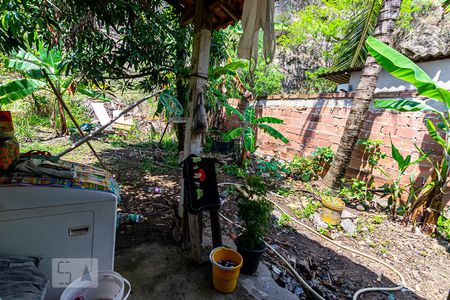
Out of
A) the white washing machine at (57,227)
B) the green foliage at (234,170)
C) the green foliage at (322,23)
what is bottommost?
the green foliage at (234,170)

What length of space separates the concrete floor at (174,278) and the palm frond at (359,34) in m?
5.53

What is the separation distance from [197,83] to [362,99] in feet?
10.2

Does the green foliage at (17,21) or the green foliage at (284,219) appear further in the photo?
the green foliage at (284,219)

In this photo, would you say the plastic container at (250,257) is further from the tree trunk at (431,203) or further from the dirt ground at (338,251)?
the tree trunk at (431,203)

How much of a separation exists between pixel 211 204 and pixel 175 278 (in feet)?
2.33

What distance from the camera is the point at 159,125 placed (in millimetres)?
8320

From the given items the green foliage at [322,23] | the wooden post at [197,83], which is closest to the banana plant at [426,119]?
the wooden post at [197,83]

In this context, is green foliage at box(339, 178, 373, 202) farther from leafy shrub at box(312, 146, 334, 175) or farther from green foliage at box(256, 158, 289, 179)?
green foliage at box(256, 158, 289, 179)

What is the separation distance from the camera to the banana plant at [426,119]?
2561 millimetres

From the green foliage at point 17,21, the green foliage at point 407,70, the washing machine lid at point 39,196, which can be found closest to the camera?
the washing machine lid at point 39,196

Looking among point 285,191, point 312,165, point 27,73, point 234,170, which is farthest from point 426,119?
point 27,73

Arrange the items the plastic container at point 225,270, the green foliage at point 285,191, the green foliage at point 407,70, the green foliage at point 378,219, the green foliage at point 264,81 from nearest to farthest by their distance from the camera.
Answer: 1. the plastic container at point 225,270
2. the green foliage at point 407,70
3. the green foliage at point 378,219
4. the green foliage at point 285,191
5. the green foliage at point 264,81

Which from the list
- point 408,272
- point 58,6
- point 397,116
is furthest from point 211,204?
point 397,116

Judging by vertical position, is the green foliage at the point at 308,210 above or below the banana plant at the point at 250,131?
below
